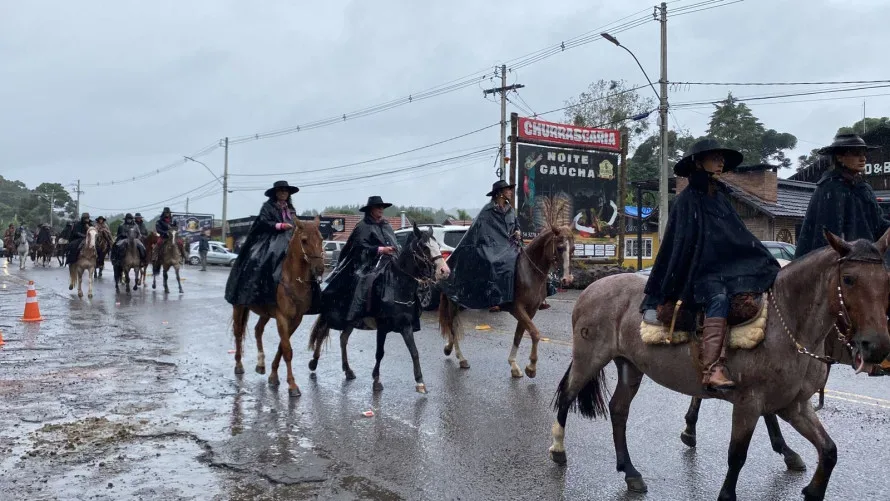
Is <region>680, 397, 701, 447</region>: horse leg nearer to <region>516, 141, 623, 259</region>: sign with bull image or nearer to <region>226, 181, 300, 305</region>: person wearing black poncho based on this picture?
<region>226, 181, 300, 305</region>: person wearing black poncho

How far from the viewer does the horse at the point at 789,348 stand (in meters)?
4.03

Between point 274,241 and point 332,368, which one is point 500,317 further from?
point 274,241

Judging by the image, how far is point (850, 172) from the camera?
5613mm

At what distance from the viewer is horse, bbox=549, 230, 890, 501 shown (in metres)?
4.03

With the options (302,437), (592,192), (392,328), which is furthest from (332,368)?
(592,192)

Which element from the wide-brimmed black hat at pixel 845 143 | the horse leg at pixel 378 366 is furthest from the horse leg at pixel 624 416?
the horse leg at pixel 378 366

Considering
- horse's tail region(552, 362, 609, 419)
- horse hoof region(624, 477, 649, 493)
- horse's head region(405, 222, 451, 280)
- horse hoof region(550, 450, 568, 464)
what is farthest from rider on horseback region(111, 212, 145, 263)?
horse hoof region(624, 477, 649, 493)

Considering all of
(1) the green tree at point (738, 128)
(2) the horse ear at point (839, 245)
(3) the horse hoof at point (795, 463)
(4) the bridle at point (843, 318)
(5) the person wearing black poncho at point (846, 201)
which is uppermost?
(1) the green tree at point (738, 128)

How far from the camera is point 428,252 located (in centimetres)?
873

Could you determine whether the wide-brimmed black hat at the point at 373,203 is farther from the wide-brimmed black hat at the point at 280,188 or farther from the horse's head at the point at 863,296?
the horse's head at the point at 863,296

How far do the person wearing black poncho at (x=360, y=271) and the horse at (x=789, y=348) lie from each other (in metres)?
3.83

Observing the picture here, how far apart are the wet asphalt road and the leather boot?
3.41 feet

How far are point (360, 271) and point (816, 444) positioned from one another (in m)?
5.82

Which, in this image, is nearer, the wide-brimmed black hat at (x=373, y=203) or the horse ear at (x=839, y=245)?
the horse ear at (x=839, y=245)
